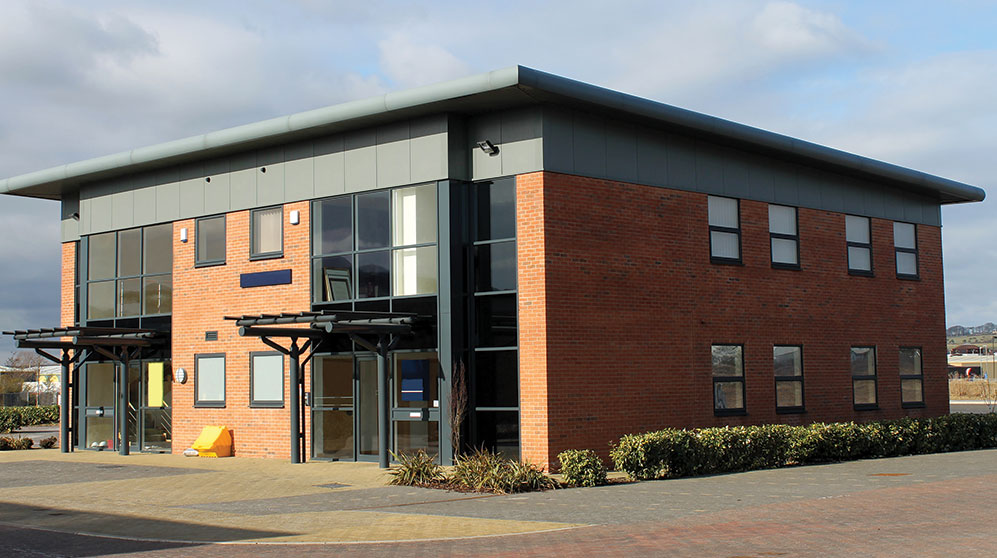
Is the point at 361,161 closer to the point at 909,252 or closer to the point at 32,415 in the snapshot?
the point at 909,252

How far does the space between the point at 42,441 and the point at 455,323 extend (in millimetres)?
15377

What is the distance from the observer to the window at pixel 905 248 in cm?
2744

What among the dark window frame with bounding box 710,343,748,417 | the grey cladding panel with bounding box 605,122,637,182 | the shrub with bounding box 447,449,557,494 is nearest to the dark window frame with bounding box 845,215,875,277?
the dark window frame with bounding box 710,343,748,417

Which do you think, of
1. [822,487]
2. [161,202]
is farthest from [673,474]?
[161,202]

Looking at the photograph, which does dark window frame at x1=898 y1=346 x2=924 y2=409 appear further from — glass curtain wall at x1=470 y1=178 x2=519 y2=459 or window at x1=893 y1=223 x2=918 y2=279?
glass curtain wall at x1=470 y1=178 x2=519 y2=459

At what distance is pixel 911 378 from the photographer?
27.2 metres

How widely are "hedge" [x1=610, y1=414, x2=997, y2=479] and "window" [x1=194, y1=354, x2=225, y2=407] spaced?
1013 centimetres

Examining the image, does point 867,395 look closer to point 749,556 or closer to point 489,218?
point 489,218

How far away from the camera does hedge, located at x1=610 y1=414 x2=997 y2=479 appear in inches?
713

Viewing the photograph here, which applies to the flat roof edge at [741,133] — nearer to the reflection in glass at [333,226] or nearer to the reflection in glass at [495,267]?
the reflection in glass at [495,267]

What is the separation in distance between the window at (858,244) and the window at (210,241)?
15.3m

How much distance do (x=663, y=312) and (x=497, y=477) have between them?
620 cm

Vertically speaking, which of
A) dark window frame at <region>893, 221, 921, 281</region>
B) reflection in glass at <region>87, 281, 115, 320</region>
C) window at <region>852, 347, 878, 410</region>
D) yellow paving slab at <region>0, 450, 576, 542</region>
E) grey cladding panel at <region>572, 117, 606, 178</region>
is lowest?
yellow paving slab at <region>0, 450, 576, 542</region>

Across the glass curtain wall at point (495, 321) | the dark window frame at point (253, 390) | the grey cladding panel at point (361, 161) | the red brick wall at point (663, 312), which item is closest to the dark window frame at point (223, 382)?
the dark window frame at point (253, 390)
